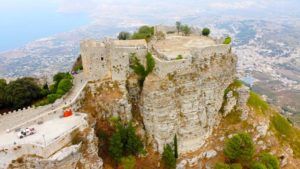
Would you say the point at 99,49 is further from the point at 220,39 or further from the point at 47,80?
the point at 220,39

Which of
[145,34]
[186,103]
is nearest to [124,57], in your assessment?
[186,103]

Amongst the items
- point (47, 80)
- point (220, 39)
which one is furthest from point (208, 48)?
point (47, 80)

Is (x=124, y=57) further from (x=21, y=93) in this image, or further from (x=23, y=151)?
(x=23, y=151)

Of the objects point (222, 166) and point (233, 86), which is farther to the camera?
point (233, 86)

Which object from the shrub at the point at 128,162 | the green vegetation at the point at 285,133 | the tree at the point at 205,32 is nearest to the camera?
the shrub at the point at 128,162

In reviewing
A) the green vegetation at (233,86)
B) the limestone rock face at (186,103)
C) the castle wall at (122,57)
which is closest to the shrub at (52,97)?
the castle wall at (122,57)

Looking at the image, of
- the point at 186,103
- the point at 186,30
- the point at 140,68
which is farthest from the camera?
the point at 186,30

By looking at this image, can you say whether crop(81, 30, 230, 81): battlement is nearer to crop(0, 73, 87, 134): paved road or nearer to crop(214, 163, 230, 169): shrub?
Result: crop(0, 73, 87, 134): paved road

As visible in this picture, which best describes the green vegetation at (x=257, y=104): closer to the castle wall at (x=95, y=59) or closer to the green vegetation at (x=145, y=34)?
the green vegetation at (x=145, y=34)
